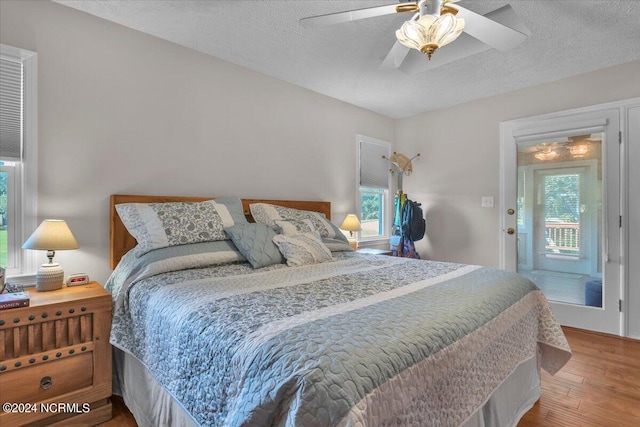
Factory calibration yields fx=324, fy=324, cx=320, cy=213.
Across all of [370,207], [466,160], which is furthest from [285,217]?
[466,160]

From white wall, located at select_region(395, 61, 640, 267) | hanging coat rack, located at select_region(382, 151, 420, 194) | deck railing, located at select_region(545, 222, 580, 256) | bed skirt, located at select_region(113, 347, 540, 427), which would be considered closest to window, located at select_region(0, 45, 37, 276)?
bed skirt, located at select_region(113, 347, 540, 427)

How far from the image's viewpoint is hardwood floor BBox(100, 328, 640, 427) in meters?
1.76

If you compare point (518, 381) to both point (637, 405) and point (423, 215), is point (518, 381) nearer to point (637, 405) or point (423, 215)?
point (637, 405)

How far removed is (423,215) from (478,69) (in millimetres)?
1845

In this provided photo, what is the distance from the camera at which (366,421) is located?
782mm

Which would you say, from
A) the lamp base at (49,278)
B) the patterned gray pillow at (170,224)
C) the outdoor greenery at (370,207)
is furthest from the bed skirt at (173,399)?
the outdoor greenery at (370,207)

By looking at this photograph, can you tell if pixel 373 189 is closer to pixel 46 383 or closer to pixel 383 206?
pixel 383 206

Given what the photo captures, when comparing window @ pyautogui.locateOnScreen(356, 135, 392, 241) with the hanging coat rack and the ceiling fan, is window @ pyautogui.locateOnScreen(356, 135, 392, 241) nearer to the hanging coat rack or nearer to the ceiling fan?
the hanging coat rack

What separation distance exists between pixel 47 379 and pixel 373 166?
366 centimetres

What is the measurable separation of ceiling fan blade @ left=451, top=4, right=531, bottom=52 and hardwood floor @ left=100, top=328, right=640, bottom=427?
208 cm

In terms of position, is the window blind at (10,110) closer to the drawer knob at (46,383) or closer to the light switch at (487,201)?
the drawer knob at (46,383)

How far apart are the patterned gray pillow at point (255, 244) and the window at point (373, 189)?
204cm

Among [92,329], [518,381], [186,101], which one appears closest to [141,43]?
[186,101]

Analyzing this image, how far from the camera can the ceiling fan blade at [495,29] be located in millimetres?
1642
